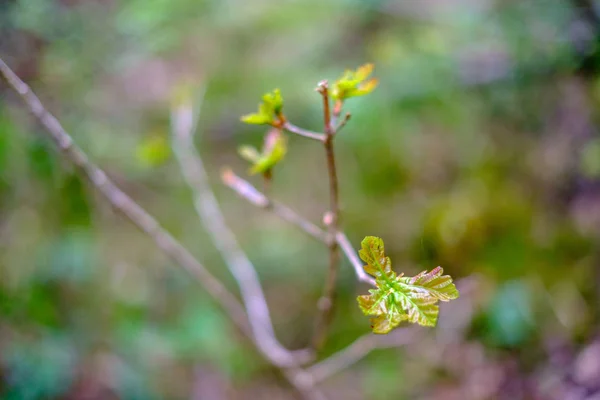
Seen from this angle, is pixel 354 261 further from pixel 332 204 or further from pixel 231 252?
pixel 231 252

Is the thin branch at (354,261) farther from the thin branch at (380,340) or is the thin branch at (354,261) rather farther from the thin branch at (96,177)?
the thin branch at (380,340)

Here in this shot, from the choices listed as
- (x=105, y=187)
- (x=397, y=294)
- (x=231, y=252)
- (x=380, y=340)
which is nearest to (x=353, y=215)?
(x=231, y=252)

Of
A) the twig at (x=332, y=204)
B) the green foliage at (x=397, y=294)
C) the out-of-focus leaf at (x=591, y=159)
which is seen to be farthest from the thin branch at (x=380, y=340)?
the green foliage at (x=397, y=294)

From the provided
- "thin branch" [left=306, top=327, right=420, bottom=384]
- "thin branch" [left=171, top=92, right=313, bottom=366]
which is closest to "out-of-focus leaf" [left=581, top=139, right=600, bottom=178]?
"thin branch" [left=306, top=327, right=420, bottom=384]

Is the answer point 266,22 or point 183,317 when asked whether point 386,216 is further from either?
point 266,22

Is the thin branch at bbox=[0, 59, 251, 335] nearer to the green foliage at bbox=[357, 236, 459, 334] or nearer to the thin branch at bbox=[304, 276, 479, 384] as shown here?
the thin branch at bbox=[304, 276, 479, 384]

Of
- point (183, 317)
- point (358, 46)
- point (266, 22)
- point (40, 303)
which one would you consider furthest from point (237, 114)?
point (40, 303)
